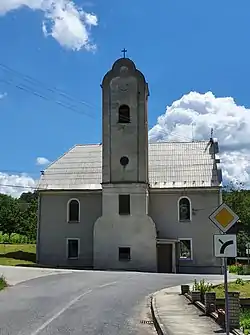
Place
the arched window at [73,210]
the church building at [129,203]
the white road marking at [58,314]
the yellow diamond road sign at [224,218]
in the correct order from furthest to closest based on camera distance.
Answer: the arched window at [73,210]
the church building at [129,203]
the white road marking at [58,314]
the yellow diamond road sign at [224,218]

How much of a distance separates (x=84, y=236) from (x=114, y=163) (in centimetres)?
695

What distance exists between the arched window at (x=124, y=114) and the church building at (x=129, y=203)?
3.3 inches

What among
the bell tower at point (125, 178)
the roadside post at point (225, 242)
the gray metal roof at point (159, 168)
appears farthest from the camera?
the gray metal roof at point (159, 168)

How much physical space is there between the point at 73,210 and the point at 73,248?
10.6ft

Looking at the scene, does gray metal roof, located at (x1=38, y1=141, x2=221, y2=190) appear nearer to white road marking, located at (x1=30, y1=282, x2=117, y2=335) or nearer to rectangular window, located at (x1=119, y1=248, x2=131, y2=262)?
rectangular window, located at (x1=119, y1=248, x2=131, y2=262)

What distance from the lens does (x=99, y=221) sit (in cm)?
4303

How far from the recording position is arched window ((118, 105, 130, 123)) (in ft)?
146

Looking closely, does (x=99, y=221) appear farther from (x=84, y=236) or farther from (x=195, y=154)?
(x=195, y=154)

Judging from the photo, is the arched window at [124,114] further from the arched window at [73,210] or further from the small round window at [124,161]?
the arched window at [73,210]

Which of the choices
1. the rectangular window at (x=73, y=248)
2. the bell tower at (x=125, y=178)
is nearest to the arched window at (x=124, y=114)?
the bell tower at (x=125, y=178)

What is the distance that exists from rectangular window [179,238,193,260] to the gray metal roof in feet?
14.9

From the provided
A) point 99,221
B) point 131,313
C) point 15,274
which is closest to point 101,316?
point 131,313

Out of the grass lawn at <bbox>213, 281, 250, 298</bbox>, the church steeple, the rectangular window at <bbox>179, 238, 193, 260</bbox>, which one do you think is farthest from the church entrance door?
the grass lawn at <bbox>213, 281, 250, 298</bbox>

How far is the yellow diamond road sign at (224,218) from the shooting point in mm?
10695
